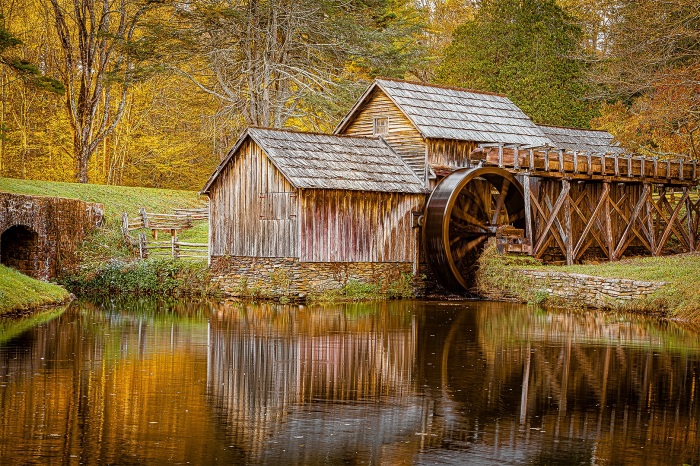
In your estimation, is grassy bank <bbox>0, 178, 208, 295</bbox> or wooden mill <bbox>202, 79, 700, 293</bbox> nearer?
wooden mill <bbox>202, 79, 700, 293</bbox>

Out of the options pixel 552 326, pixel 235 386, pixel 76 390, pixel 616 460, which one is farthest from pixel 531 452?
pixel 552 326

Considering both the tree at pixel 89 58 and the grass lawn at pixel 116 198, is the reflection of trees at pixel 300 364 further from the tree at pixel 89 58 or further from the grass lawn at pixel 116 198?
the tree at pixel 89 58

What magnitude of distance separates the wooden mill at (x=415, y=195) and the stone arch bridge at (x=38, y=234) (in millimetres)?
5268

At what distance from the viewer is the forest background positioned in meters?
38.4

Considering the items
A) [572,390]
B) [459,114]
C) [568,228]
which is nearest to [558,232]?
[568,228]

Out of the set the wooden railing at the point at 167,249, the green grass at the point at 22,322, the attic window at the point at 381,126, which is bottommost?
the green grass at the point at 22,322

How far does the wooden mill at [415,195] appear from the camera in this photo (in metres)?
29.9

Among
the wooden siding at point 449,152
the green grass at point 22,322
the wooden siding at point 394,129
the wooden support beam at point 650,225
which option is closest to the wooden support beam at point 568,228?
the wooden siding at point 449,152

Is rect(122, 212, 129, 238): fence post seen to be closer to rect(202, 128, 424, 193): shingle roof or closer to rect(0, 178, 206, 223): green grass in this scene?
rect(0, 178, 206, 223): green grass

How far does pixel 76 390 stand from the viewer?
1336 centimetres

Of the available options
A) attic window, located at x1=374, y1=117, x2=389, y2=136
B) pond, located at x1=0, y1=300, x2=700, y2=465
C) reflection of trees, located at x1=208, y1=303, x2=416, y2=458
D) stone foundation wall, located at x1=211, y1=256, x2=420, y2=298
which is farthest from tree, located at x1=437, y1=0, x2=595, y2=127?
pond, located at x1=0, y1=300, x2=700, y2=465

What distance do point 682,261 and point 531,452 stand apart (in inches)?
798

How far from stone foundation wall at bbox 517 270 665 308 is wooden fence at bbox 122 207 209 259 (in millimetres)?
11333

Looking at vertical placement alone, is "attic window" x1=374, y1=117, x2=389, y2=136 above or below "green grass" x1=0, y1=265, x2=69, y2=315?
above
